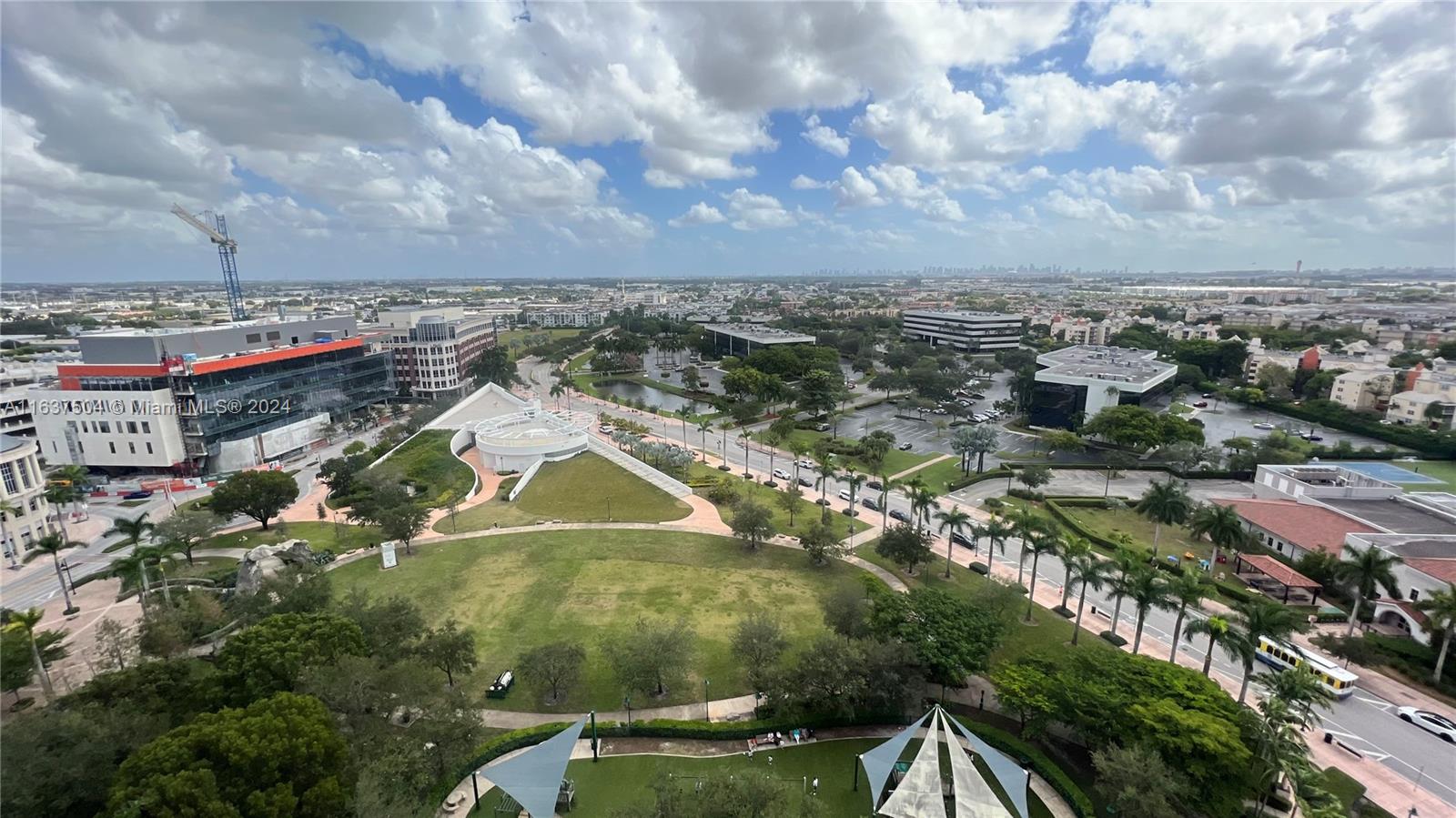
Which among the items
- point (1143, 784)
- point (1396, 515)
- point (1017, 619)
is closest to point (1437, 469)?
point (1396, 515)

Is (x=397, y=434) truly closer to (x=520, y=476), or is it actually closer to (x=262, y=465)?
(x=262, y=465)

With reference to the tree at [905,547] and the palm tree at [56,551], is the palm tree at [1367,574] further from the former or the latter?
the palm tree at [56,551]

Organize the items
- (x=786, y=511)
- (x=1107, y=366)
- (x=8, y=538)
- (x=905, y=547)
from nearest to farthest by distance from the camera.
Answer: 1. (x=905, y=547)
2. (x=8, y=538)
3. (x=786, y=511)
4. (x=1107, y=366)

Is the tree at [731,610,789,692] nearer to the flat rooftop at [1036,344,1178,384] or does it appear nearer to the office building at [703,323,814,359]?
the flat rooftop at [1036,344,1178,384]

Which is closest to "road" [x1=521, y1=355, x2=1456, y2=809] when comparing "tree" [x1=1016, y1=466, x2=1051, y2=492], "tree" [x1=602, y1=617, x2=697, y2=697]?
"tree" [x1=1016, y1=466, x2=1051, y2=492]

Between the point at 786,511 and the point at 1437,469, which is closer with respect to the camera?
the point at 786,511

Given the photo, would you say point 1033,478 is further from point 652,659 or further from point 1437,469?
point 1437,469
